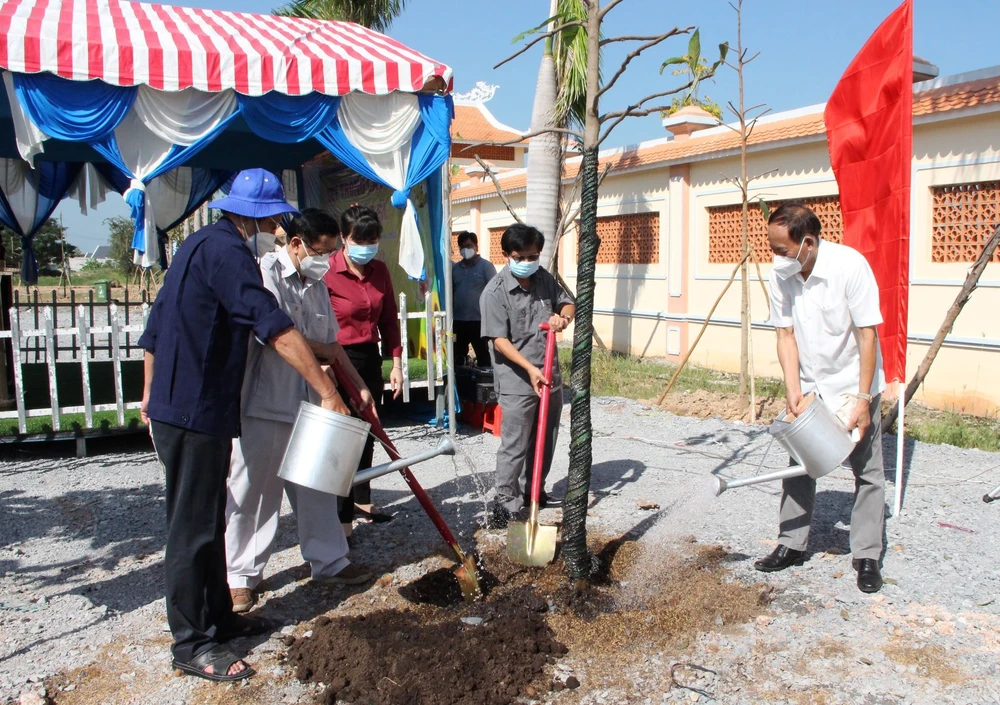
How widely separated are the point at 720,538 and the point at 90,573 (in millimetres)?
3178

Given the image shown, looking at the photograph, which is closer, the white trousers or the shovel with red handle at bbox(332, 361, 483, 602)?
the white trousers

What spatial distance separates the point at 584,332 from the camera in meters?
3.52

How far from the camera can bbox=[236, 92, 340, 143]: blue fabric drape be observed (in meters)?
6.38

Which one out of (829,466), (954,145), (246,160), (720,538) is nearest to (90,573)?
(720,538)

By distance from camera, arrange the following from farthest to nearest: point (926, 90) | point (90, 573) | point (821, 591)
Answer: point (926, 90), point (90, 573), point (821, 591)

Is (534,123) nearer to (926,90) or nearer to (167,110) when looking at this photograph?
(926,90)

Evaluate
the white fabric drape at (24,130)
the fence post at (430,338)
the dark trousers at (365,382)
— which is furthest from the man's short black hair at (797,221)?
the white fabric drape at (24,130)

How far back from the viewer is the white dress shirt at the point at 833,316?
11.5 ft

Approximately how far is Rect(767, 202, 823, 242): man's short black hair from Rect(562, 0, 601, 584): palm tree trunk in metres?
0.80

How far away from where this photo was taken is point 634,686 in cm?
288

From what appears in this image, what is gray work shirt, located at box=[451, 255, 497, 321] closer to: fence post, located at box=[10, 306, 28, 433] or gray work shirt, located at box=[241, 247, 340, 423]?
fence post, located at box=[10, 306, 28, 433]

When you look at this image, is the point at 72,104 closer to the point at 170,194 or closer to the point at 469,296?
the point at 469,296

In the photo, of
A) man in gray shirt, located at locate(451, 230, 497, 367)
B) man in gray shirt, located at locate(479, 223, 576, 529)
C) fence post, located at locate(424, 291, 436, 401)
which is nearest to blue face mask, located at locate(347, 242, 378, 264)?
man in gray shirt, located at locate(479, 223, 576, 529)

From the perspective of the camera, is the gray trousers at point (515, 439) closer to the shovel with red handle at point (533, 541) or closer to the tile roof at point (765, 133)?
the shovel with red handle at point (533, 541)
